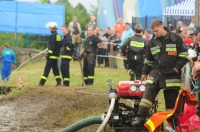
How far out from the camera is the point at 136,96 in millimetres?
9734

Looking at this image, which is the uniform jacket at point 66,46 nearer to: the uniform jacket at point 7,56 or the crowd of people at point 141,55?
→ the crowd of people at point 141,55

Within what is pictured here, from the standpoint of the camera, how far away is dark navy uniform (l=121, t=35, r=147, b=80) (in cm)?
1560

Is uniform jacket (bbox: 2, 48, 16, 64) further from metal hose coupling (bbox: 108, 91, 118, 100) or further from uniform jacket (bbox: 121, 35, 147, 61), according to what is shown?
metal hose coupling (bbox: 108, 91, 118, 100)

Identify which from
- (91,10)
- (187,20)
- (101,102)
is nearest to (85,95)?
(101,102)

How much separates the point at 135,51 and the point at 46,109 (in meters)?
3.80

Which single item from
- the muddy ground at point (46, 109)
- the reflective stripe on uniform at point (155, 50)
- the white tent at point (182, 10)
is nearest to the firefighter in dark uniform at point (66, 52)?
the muddy ground at point (46, 109)

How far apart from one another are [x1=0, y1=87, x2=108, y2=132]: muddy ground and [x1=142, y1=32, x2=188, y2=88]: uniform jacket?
1.55 metres

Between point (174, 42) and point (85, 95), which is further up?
point (174, 42)

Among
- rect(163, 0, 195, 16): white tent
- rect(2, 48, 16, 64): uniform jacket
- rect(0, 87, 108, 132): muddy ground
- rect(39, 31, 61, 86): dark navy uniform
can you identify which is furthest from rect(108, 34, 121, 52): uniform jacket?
rect(0, 87, 108, 132): muddy ground

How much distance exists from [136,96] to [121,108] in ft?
1.20

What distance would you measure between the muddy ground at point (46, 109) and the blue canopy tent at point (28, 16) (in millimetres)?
15515

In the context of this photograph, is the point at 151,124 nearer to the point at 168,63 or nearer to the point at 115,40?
the point at 168,63

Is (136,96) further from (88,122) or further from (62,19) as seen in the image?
(62,19)

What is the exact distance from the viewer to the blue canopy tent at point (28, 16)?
3057cm
